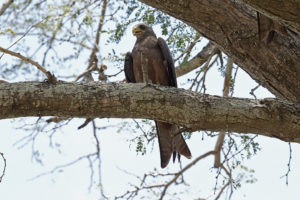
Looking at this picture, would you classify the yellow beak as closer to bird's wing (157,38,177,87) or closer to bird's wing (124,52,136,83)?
bird's wing (124,52,136,83)

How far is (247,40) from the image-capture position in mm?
3336

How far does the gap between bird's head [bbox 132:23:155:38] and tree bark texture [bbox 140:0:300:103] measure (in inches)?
80.7

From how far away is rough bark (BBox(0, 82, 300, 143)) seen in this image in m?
2.73

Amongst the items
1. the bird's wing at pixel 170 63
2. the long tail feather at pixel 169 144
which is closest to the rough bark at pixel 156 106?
the long tail feather at pixel 169 144

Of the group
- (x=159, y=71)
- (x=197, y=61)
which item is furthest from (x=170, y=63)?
(x=197, y=61)

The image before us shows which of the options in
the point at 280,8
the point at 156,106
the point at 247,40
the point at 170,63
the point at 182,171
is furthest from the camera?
the point at 182,171

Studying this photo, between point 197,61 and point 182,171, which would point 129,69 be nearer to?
point 197,61

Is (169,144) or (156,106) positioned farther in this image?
(169,144)

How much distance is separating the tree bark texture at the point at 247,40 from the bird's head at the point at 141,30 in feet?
6.73

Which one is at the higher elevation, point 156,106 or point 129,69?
point 129,69

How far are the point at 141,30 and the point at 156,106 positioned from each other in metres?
2.68

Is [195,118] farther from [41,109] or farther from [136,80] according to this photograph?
[136,80]

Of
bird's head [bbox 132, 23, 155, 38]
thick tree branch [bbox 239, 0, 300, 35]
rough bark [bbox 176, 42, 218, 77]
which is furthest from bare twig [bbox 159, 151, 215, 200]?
thick tree branch [bbox 239, 0, 300, 35]

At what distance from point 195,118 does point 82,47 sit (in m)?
2.83
